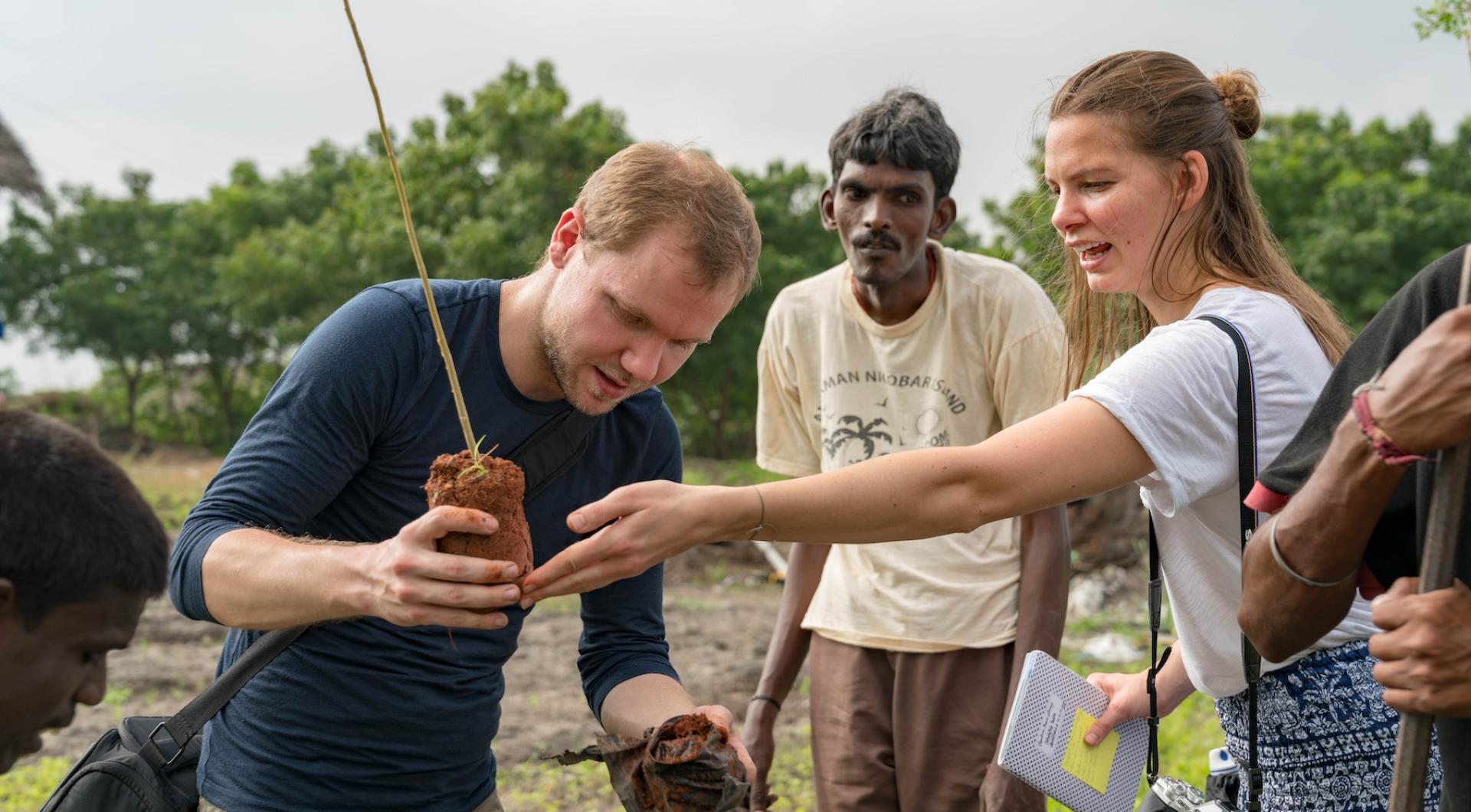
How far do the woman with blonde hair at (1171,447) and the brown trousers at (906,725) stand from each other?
1286mm

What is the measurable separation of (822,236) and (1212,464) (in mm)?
19088

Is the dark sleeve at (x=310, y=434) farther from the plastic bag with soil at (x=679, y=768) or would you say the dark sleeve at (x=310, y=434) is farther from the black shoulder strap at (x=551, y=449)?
the plastic bag with soil at (x=679, y=768)

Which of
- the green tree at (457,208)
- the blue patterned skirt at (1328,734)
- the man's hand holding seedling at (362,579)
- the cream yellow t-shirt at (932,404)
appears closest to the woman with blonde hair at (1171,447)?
the blue patterned skirt at (1328,734)

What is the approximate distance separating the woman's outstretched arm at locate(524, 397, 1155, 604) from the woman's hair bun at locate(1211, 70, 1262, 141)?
823 mm

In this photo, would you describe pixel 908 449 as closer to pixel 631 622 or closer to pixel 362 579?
pixel 631 622

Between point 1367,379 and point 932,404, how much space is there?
195cm

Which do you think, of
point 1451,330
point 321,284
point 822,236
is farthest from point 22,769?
point 321,284

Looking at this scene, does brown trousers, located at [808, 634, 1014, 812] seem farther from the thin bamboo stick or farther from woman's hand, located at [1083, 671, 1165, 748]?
the thin bamboo stick

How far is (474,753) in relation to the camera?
2613mm

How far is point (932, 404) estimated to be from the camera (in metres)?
3.65

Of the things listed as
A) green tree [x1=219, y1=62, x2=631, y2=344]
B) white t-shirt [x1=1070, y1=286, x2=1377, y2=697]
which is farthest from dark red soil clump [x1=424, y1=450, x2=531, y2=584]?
green tree [x1=219, y1=62, x2=631, y2=344]

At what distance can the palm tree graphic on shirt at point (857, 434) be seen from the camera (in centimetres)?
372

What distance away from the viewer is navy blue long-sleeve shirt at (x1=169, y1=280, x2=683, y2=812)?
227cm

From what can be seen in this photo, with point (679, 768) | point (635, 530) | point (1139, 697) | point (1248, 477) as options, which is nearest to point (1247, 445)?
point (1248, 477)
